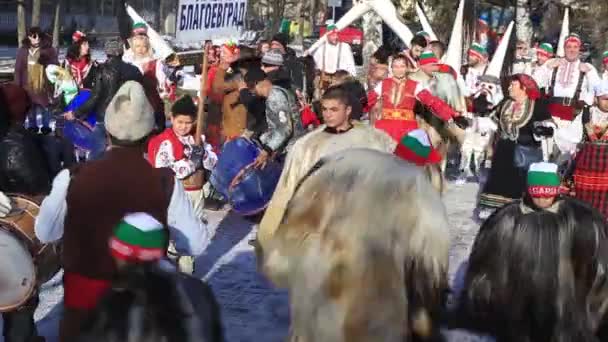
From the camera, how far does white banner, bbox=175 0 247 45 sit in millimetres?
10430

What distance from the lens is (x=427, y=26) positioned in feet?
54.0

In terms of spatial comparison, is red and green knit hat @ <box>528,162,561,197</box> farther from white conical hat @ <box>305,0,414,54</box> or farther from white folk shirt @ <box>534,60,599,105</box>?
white conical hat @ <box>305,0,414,54</box>

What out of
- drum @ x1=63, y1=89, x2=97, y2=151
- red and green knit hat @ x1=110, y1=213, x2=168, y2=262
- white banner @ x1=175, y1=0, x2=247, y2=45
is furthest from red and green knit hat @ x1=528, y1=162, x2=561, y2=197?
drum @ x1=63, y1=89, x2=97, y2=151

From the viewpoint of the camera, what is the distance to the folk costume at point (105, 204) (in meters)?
4.05

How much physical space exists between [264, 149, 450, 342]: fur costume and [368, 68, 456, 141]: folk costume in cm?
436

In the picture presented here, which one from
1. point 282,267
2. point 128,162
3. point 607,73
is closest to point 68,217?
point 128,162

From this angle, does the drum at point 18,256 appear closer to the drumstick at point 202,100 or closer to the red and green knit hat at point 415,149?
the red and green knit hat at point 415,149

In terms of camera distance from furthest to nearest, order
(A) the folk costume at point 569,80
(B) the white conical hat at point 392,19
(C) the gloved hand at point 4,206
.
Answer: (B) the white conical hat at point 392,19 → (A) the folk costume at point 569,80 → (C) the gloved hand at point 4,206

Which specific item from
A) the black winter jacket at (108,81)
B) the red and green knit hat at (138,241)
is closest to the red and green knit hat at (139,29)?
the black winter jacket at (108,81)

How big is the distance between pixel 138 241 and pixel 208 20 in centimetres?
740

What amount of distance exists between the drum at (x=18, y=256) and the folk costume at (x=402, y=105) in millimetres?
3922

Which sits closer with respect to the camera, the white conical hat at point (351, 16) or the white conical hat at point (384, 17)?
the white conical hat at point (384, 17)

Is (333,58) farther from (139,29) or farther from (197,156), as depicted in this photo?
(197,156)

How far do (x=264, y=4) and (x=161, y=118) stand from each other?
33.1 m
